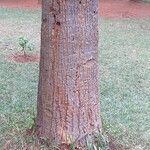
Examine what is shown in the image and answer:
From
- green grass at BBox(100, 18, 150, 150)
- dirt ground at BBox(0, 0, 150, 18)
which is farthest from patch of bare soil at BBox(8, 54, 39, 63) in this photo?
dirt ground at BBox(0, 0, 150, 18)

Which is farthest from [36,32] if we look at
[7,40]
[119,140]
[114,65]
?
[119,140]

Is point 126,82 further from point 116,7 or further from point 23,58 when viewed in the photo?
point 116,7

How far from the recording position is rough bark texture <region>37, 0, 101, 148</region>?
144 inches

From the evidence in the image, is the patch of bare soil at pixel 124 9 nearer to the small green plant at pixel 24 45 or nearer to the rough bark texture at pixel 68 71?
the small green plant at pixel 24 45

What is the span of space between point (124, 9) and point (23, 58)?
6411mm

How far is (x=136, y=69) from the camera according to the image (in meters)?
7.11

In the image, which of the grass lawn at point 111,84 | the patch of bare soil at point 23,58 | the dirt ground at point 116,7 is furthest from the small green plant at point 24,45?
the dirt ground at point 116,7

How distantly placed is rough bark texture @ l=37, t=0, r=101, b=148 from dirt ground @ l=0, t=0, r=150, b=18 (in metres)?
8.57

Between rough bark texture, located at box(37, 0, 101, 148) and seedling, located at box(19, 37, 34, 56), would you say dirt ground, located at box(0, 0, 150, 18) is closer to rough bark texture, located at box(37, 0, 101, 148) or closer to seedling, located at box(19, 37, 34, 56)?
seedling, located at box(19, 37, 34, 56)

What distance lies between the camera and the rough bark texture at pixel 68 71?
144 inches

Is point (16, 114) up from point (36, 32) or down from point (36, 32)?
up

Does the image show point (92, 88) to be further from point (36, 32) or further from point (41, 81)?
point (36, 32)

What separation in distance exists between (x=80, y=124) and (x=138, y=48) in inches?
197

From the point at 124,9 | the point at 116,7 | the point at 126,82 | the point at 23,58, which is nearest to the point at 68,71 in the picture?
the point at 126,82
